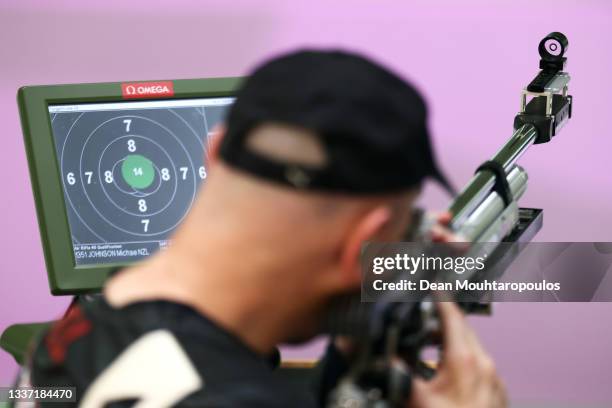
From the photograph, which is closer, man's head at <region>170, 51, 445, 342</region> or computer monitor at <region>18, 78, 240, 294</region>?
man's head at <region>170, 51, 445, 342</region>

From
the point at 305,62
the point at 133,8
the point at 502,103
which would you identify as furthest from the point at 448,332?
the point at 133,8

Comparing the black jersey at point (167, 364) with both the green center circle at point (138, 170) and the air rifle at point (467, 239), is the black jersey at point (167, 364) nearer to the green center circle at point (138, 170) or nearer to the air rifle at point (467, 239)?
the air rifle at point (467, 239)

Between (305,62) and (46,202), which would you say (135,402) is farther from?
(46,202)

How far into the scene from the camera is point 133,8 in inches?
106

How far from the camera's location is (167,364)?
0.93 meters

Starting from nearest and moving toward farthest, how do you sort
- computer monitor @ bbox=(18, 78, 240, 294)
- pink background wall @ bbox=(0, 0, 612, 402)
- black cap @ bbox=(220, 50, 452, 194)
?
black cap @ bbox=(220, 50, 452, 194) < computer monitor @ bbox=(18, 78, 240, 294) < pink background wall @ bbox=(0, 0, 612, 402)

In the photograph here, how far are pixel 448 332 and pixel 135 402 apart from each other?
32cm

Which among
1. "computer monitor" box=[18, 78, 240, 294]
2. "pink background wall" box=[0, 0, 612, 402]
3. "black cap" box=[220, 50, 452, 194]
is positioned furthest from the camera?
"pink background wall" box=[0, 0, 612, 402]

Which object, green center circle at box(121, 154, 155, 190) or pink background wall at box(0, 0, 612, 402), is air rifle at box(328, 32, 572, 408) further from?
pink background wall at box(0, 0, 612, 402)

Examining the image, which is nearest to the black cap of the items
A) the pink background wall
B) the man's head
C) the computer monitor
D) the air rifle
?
the man's head

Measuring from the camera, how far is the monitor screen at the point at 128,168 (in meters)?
1.66

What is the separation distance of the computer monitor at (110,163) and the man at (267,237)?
27.0 inches

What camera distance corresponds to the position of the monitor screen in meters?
1.66

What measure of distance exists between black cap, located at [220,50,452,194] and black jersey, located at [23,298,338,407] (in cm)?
15
